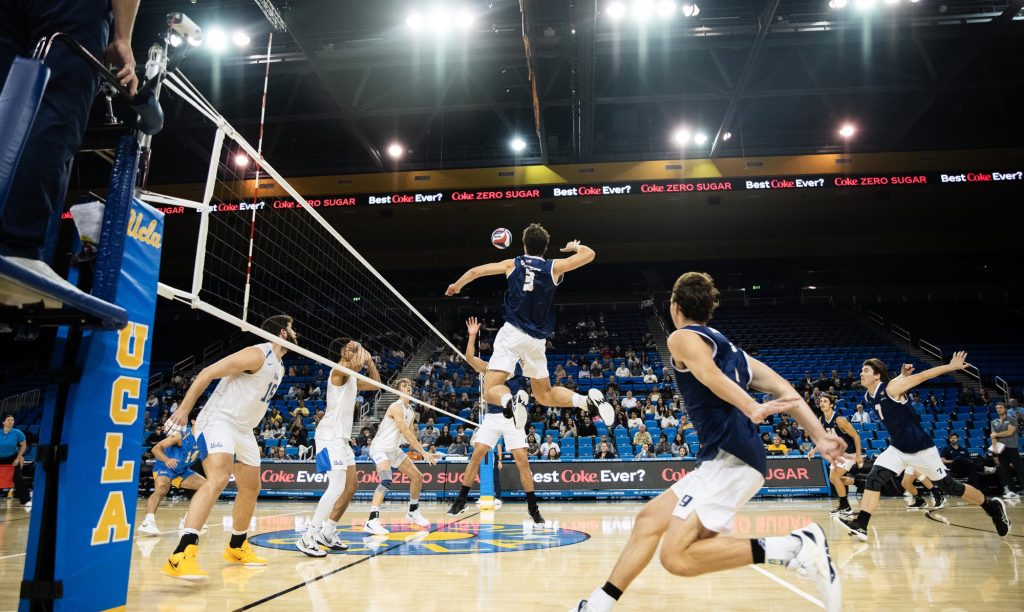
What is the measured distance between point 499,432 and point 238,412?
346 centimetres

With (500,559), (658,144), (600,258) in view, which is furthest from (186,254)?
(500,559)

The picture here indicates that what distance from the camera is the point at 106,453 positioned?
95.2 inches

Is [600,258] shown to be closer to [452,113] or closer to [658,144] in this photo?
[658,144]

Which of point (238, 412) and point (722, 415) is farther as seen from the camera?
point (238, 412)

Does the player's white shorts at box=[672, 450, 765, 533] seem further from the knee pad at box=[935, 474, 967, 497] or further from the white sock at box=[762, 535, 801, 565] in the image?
the knee pad at box=[935, 474, 967, 497]

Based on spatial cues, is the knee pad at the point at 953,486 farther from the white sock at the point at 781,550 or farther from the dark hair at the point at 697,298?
the dark hair at the point at 697,298

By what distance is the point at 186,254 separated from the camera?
82.7 ft

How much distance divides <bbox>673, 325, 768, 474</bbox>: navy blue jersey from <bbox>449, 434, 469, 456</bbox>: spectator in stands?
37.2 feet

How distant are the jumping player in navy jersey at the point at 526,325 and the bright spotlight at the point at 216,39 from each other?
10962 millimetres

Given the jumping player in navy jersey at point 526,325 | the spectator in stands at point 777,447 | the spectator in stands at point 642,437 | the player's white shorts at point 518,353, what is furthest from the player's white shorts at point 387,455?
the spectator in stands at point 777,447

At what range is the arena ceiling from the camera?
536 inches

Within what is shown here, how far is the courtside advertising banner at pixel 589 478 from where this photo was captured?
13.0m

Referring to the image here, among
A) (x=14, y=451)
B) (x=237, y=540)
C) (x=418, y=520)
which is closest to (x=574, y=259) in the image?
(x=237, y=540)

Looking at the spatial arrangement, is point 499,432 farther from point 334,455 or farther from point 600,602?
point 600,602
